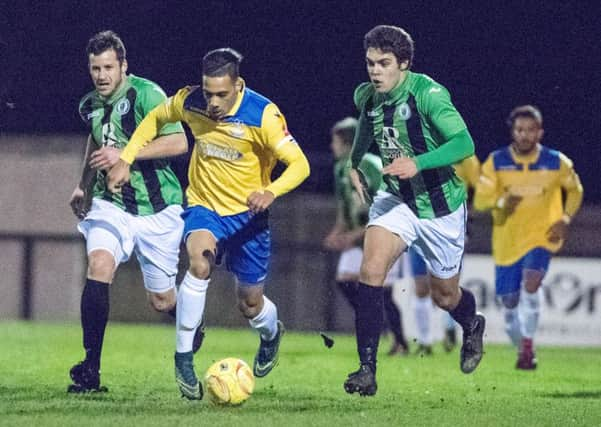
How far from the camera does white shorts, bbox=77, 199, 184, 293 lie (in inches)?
339

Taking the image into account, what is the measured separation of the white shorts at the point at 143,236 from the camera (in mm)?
8602

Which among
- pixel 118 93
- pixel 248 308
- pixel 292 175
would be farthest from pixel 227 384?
pixel 118 93

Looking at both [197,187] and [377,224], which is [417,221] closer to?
[377,224]

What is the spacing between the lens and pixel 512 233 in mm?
11867

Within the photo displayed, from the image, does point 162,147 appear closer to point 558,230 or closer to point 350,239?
point 558,230

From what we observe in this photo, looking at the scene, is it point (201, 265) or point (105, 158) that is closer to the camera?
point (201, 265)

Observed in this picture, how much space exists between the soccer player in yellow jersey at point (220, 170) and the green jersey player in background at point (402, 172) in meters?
0.57

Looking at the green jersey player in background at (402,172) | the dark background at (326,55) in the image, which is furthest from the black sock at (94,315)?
the dark background at (326,55)

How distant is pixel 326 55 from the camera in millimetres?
17969

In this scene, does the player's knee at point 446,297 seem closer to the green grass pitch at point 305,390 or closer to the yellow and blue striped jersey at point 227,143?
the green grass pitch at point 305,390

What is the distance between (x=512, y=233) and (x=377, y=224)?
3672mm

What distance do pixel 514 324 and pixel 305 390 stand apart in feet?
11.0

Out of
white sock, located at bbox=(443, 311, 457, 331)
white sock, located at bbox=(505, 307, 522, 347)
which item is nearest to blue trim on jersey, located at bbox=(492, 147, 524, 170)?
white sock, located at bbox=(505, 307, 522, 347)

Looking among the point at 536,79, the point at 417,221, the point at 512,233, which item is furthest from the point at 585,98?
the point at 417,221
